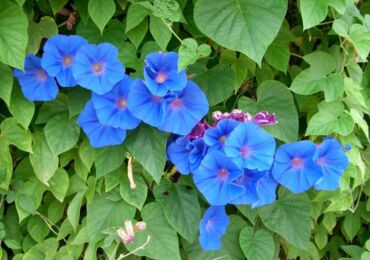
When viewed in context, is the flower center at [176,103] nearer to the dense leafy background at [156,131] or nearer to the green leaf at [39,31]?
the dense leafy background at [156,131]

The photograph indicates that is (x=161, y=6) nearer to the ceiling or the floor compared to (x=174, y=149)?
nearer to the ceiling

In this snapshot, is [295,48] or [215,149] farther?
[295,48]

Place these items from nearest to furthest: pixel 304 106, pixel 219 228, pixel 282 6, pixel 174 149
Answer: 1. pixel 282 6
2. pixel 174 149
3. pixel 219 228
4. pixel 304 106

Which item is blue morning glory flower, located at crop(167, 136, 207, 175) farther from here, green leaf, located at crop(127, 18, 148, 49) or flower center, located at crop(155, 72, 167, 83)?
green leaf, located at crop(127, 18, 148, 49)

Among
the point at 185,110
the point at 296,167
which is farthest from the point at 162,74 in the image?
the point at 296,167

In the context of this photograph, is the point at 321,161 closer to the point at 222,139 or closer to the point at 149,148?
the point at 222,139

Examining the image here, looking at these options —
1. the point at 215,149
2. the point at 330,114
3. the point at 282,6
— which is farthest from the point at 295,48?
the point at 215,149

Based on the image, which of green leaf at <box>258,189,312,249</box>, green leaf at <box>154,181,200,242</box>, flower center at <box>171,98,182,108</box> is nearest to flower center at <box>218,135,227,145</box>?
flower center at <box>171,98,182,108</box>

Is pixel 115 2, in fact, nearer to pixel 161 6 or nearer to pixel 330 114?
pixel 161 6
